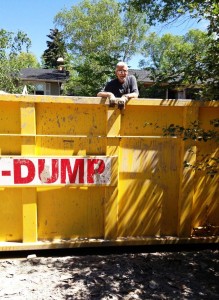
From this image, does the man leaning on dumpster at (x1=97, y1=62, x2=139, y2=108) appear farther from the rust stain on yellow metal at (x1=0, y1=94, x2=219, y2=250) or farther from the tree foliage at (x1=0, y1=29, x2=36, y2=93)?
the tree foliage at (x1=0, y1=29, x2=36, y2=93)

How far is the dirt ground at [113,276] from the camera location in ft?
9.85

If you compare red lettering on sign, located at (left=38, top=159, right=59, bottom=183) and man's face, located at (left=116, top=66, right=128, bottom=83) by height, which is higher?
man's face, located at (left=116, top=66, right=128, bottom=83)

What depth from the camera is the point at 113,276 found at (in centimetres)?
328

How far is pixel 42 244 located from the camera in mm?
3607

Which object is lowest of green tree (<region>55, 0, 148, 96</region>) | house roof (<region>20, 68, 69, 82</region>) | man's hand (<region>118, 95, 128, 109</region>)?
man's hand (<region>118, 95, 128, 109</region>)

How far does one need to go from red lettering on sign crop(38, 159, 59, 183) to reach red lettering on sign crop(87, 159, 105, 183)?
351mm

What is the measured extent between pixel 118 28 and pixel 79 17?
6.53m

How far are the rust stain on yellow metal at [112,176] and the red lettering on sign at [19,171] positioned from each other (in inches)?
3.3

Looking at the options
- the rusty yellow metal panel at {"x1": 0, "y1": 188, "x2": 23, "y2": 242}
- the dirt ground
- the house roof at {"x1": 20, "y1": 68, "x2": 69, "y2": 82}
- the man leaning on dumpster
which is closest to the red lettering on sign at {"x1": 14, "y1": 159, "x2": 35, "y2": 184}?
the rusty yellow metal panel at {"x1": 0, "y1": 188, "x2": 23, "y2": 242}

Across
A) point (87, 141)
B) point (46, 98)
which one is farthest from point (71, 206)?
point (46, 98)

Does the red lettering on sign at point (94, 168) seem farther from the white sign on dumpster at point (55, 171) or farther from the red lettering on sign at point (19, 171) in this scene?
the red lettering on sign at point (19, 171)

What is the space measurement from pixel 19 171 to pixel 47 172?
295mm

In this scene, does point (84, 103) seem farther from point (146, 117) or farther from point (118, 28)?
point (118, 28)

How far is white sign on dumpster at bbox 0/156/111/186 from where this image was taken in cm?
345
